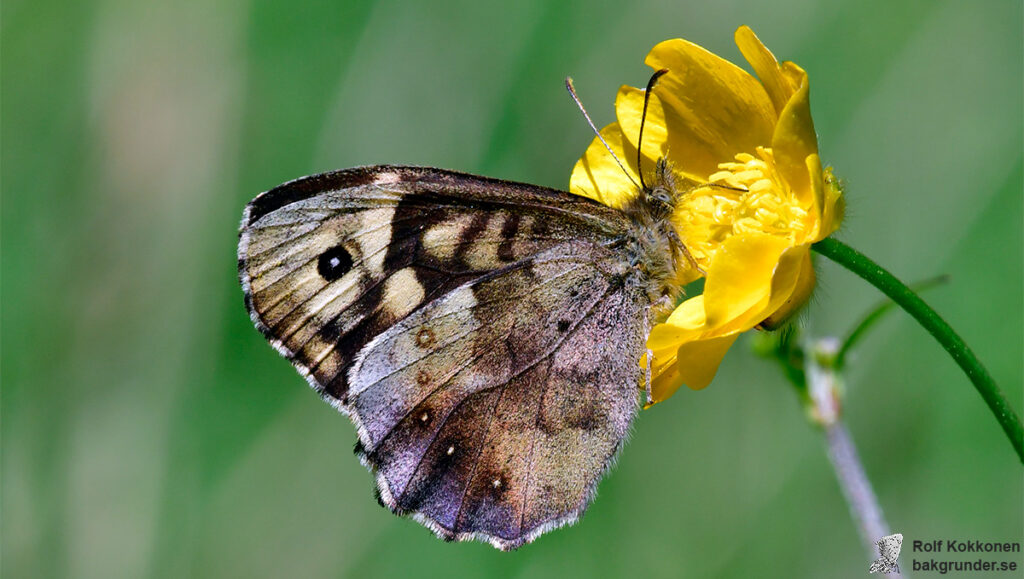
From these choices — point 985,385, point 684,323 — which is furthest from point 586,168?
point 985,385

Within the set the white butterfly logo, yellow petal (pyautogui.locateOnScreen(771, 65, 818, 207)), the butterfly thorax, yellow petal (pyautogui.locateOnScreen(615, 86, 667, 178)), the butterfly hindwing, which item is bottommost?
the white butterfly logo

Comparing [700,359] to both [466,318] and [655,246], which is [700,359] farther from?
[466,318]

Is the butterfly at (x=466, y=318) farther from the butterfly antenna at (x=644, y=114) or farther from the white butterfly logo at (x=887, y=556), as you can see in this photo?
the white butterfly logo at (x=887, y=556)

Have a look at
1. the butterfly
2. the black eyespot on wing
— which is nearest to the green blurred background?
the butterfly

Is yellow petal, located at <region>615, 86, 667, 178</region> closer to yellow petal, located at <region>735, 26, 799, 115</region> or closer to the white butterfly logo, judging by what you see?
yellow petal, located at <region>735, 26, 799, 115</region>

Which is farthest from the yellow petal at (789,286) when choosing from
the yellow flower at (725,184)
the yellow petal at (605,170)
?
the yellow petal at (605,170)
